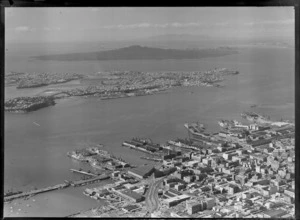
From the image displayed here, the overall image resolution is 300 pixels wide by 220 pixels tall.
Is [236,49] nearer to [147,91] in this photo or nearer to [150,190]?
[147,91]

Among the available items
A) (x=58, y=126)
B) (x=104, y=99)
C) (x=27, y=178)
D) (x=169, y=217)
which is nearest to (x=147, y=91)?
(x=104, y=99)

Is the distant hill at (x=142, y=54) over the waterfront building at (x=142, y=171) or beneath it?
over

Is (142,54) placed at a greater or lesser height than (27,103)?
greater

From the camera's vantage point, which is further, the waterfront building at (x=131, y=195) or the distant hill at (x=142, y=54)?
the distant hill at (x=142, y=54)

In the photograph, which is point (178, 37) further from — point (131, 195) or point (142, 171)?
point (131, 195)

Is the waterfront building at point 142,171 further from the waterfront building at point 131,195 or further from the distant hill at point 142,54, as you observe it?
the distant hill at point 142,54

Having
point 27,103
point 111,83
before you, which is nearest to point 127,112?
point 111,83

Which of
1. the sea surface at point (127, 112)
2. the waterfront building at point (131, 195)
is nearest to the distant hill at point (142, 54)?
the sea surface at point (127, 112)
